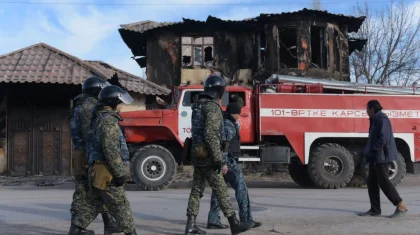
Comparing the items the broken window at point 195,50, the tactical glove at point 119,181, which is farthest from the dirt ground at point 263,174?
the tactical glove at point 119,181

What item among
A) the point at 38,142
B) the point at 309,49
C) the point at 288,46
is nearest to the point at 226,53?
the point at 288,46

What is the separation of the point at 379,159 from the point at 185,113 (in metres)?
5.52

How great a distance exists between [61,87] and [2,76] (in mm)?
1791

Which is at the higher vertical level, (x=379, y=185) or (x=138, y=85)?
(x=138, y=85)

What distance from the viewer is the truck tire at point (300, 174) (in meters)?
13.4

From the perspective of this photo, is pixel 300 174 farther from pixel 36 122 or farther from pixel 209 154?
pixel 36 122

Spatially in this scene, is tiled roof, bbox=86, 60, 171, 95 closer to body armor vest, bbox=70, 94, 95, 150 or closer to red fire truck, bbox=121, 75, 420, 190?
red fire truck, bbox=121, 75, 420, 190

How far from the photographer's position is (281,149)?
12.3 meters

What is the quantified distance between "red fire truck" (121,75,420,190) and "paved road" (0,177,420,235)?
103 cm

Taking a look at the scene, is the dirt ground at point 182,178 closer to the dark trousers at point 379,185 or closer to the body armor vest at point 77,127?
the dark trousers at point 379,185

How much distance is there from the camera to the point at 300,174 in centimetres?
1360

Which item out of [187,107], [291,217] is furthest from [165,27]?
[291,217]

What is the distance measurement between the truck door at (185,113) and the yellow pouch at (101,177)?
6853 mm

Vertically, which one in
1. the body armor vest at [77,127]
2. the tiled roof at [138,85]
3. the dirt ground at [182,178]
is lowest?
the dirt ground at [182,178]
